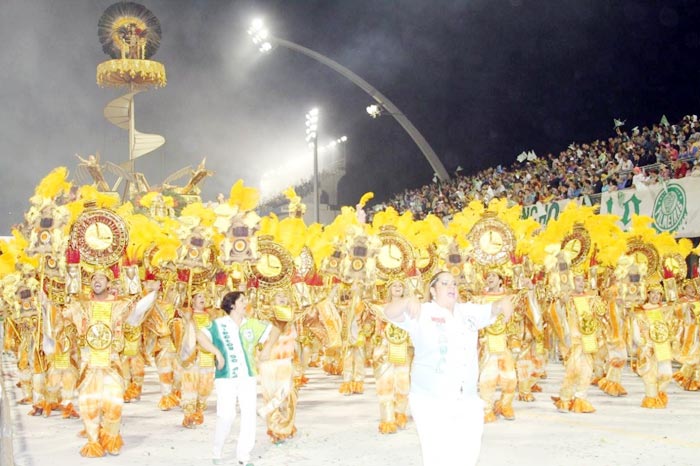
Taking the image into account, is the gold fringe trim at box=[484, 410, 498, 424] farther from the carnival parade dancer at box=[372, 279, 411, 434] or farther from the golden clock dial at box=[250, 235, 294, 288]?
the golden clock dial at box=[250, 235, 294, 288]

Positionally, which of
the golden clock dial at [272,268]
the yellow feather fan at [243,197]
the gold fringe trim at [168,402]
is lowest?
the gold fringe trim at [168,402]

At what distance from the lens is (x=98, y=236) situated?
8117 millimetres

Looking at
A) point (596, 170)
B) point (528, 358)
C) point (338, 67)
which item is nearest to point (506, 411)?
point (528, 358)

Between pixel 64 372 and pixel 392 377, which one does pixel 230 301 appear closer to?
pixel 392 377

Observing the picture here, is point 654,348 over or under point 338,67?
under

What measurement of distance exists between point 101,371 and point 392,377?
3.01 meters

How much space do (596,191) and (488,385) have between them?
35.2 feet

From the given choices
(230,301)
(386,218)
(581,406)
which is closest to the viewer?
(230,301)

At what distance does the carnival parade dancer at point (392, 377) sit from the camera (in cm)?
877

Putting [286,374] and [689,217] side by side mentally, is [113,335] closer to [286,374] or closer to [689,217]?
[286,374]

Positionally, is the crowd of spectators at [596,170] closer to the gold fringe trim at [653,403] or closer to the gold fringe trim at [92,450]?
the gold fringe trim at [653,403]

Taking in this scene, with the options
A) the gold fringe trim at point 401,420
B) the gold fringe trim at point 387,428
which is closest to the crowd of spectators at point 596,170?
the gold fringe trim at point 401,420

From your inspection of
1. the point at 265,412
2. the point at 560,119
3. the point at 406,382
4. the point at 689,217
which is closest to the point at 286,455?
the point at 265,412

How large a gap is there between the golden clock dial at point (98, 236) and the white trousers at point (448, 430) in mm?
Answer: 4404
